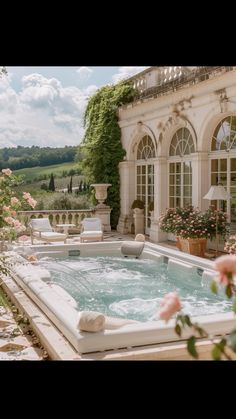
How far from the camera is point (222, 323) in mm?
4914

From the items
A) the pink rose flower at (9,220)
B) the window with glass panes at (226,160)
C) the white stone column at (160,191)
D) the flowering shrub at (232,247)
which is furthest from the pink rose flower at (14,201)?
the white stone column at (160,191)

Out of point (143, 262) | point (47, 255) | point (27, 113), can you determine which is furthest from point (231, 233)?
point (27, 113)

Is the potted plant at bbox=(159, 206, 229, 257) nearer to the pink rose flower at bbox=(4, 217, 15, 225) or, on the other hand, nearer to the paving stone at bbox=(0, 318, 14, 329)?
the pink rose flower at bbox=(4, 217, 15, 225)

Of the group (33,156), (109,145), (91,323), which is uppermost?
(33,156)

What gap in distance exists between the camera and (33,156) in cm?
2088

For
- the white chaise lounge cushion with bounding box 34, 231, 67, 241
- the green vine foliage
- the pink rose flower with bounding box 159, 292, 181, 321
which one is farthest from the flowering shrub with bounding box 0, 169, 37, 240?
the green vine foliage

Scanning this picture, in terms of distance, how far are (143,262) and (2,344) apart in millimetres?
5842

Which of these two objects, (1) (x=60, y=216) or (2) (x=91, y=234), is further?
(1) (x=60, y=216)

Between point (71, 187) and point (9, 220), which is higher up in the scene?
point (71, 187)

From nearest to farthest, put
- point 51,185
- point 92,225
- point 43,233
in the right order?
point 43,233
point 92,225
point 51,185

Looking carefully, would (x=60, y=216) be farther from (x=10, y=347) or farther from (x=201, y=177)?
(x=10, y=347)

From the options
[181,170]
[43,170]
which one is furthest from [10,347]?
[43,170]

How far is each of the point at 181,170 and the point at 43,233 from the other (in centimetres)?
378

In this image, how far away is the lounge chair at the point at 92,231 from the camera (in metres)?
11.9
